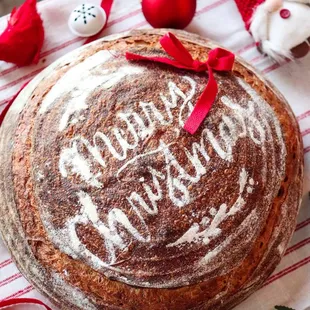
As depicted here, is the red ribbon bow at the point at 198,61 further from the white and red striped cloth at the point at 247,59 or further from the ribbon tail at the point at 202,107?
the white and red striped cloth at the point at 247,59

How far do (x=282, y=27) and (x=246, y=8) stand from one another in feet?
0.46

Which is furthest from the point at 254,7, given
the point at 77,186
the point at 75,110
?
the point at 77,186

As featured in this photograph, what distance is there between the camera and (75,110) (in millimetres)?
1195

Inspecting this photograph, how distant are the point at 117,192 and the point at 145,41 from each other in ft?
1.20

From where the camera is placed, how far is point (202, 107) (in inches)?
46.5

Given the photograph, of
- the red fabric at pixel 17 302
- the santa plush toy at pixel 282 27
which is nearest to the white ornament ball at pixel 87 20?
the santa plush toy at pixel 282 27

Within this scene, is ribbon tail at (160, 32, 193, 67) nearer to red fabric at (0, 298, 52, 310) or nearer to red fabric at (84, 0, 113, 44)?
red fabric at (84, 0, 113, 44)

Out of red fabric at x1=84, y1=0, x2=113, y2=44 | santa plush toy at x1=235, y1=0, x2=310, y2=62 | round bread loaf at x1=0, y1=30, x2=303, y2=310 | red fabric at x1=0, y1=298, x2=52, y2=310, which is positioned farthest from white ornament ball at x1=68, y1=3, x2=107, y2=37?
red fabric at x1=0, y1=298, x2=52, y2=310

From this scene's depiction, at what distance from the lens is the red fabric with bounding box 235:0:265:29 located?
1479 mm

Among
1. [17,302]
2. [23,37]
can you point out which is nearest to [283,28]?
[23,37]

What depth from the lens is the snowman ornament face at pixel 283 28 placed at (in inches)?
54.6

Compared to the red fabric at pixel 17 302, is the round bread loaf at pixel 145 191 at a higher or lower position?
higher

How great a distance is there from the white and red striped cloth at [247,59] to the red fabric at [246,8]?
0.03m

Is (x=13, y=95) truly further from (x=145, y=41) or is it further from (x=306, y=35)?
(x=306, y=35)
